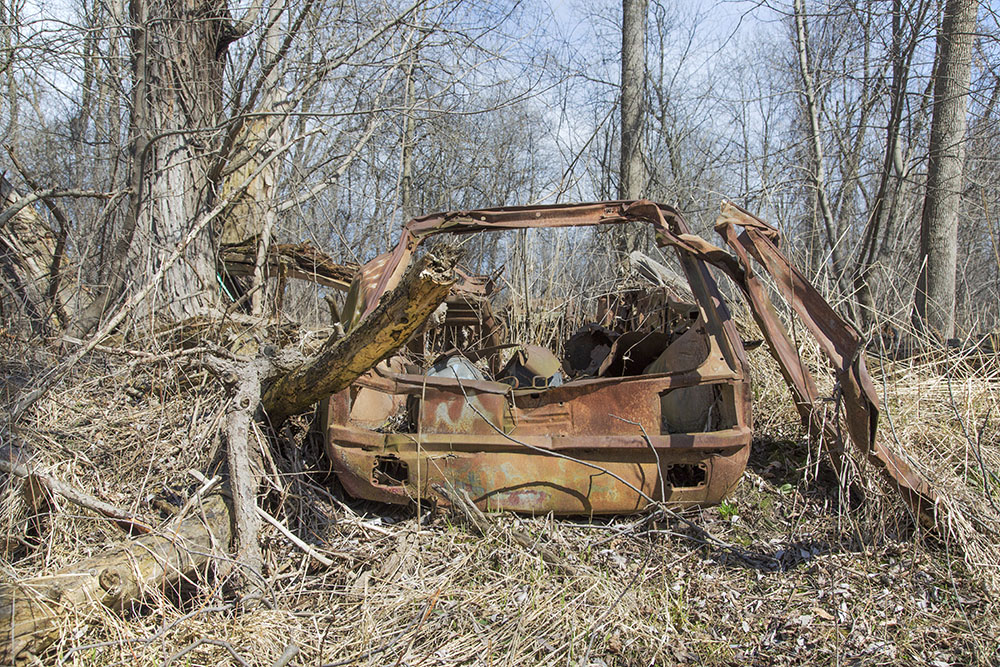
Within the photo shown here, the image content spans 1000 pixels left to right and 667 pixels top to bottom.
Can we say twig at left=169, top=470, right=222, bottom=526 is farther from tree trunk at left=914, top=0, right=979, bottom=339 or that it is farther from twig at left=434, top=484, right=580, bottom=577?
tree trunk at left=914, top=0, right=979, bottom=339

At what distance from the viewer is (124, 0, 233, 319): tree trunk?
5152mm

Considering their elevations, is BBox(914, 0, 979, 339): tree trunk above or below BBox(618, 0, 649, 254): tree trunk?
below

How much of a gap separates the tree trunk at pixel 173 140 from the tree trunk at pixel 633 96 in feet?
19.9

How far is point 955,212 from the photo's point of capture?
6.92m

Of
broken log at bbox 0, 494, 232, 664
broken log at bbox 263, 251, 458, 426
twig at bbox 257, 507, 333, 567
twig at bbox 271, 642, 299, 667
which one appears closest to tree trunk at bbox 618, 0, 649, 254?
broken log at bbox 263, 251, 458, 426

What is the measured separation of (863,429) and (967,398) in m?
1.75

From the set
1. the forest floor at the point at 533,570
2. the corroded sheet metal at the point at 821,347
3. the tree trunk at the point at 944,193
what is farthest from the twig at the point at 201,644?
the tree trunk at the point at 944,193

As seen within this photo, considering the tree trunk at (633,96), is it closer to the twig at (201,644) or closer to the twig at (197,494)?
the twig at (197,494)

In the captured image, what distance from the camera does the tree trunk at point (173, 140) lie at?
515cm

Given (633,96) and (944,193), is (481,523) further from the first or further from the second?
(633,96)

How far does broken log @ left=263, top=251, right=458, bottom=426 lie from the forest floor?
290 mm

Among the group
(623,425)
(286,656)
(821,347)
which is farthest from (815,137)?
(286,656)

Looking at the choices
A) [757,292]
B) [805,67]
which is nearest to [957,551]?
[757,292]

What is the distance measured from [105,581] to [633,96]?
31.3ft
